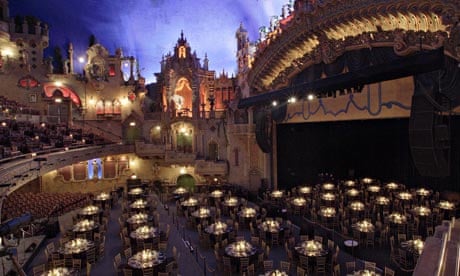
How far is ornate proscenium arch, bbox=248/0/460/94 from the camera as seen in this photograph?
12266 mm

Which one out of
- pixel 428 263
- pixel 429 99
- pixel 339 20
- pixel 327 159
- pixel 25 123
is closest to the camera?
pixel 428 263

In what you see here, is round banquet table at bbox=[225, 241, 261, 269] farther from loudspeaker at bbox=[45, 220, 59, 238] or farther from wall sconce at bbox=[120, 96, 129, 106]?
wall sconce at bbox=[120, 96, 129, 106]

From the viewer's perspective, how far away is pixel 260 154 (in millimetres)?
23156

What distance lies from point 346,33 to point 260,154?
995 centimetres

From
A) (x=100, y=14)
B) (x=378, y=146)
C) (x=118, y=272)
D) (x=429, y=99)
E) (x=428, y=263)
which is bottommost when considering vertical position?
(x=118, y=272)

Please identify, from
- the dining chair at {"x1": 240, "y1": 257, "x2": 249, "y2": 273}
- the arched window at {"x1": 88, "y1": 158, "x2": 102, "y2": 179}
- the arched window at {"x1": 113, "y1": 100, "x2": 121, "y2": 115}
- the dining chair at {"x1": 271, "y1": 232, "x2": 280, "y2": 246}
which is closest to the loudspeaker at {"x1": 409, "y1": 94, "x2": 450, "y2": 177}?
the dining chair at {"x1": 271, "y1": 232, "x2": 280, "y2": 246}

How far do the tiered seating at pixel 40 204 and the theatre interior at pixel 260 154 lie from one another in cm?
13

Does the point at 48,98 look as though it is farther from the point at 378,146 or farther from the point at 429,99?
→ the point at 429,99

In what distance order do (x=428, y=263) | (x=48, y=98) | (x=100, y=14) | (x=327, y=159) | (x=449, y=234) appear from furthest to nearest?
(x=100, y=14), (x=48, y=98), (x=327, y=159), (x=449, y=234), (x=428, y=263)

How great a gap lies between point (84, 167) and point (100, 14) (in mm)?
27924

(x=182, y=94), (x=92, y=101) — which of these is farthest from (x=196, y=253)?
(x=92, y=101)

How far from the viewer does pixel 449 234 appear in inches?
284

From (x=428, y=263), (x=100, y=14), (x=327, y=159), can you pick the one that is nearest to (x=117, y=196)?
(x=327, y=159)

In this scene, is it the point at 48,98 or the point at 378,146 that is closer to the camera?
the point at 378,146
